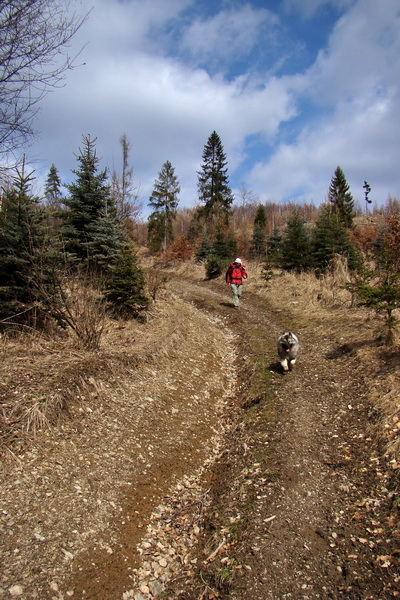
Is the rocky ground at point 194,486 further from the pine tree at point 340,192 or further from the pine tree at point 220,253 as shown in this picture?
the pine tree at point 340,192

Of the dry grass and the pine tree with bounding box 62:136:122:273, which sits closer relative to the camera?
the dry grass

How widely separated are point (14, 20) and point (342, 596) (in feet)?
23.6

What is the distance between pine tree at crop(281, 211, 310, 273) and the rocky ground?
10.7m

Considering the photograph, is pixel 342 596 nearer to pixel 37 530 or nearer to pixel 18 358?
pixel 37 530

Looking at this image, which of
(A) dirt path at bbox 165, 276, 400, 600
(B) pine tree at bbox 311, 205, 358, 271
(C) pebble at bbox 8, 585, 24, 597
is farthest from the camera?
(B) pine tree at bbox 311, 205, 358, 271

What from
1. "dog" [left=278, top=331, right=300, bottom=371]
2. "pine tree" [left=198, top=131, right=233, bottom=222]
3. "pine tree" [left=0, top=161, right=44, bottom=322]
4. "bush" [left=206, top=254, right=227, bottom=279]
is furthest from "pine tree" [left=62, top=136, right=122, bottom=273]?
"pine tree" [left=198, top=131, right=233, bottom=222]

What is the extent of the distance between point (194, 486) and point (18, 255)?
5478 mm

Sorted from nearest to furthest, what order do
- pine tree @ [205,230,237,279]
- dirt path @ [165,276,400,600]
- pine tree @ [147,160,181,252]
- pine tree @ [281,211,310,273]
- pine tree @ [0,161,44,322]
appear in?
dirt path @ [165,276,400,600], pine tree @ [0,161,44,322], pine tree @ [281,211,310,273], pine tree @ [205,230,237,279], pine tree @ [147,160,181,252]

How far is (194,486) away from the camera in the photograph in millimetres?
4543

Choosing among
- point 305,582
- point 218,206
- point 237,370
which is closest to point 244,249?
point 218,206

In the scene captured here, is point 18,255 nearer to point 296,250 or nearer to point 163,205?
point 296,250

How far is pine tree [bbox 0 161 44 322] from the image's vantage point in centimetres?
659

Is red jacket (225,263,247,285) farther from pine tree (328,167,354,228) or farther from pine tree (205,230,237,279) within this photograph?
pine tree (328,167,354,228)

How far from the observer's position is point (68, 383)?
16.7 ft
